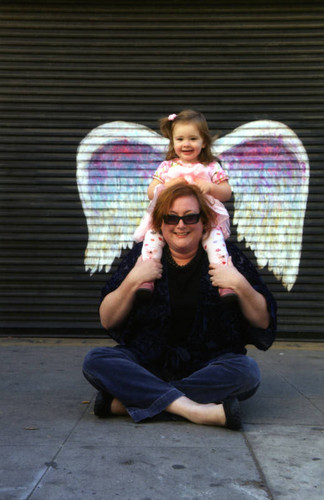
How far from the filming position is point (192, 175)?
3824 mm

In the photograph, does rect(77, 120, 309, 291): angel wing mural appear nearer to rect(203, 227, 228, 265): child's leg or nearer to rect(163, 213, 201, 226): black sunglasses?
rect(203, 227, 228, 265): child's leg

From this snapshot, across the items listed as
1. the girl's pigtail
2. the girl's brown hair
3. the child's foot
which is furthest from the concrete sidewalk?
→ the girl's pigtail

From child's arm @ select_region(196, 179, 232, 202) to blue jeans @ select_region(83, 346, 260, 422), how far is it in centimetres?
104

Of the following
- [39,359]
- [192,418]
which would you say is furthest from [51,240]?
[192,418]

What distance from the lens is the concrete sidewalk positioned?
2.22 metres

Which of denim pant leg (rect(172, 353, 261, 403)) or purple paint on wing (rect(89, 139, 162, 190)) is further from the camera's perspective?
purple paint on wing (rect(89, 139, 162, 190))

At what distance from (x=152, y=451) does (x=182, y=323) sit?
927mm

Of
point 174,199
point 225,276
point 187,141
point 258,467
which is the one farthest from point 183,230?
point 258,467

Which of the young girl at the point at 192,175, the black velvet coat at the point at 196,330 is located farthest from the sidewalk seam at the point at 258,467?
the young girl at the point at 192,175

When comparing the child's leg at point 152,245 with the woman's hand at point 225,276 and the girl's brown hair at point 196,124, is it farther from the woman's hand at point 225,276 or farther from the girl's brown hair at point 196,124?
the girl's brown hair at point 196,124

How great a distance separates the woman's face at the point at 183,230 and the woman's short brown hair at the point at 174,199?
3 centimetres

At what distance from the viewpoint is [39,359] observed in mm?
5113

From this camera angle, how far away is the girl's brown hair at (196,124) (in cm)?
387

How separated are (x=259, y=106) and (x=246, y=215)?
1.13m
